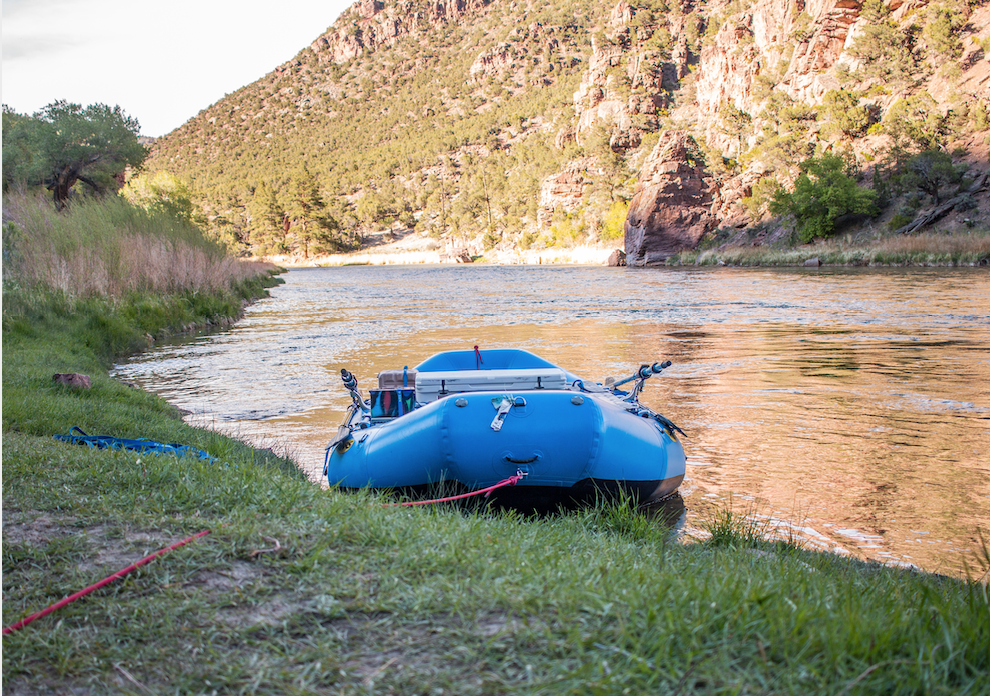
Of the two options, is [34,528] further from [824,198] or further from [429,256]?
[429,256]

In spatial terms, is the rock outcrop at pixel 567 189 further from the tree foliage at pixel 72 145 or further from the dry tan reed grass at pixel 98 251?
the dry tan reed grass at pixel 98 251

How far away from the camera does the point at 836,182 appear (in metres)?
41.9

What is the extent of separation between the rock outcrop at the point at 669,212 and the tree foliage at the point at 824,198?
7.67 metres

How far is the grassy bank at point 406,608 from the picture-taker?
1962 mm

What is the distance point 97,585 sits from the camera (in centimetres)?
249

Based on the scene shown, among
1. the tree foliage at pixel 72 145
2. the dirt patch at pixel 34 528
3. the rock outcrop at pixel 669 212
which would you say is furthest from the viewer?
the rock outcrop at pixel 669 212

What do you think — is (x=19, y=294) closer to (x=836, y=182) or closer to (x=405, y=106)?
(x=836, y=182)

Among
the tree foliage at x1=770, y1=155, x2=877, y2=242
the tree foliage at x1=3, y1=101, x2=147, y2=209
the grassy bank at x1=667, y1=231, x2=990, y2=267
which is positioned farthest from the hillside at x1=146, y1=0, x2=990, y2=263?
the tree foliage at x1=3, y1=101, x2=147, y2=209

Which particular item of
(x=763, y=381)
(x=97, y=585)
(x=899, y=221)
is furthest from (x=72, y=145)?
(x=899, y=221)

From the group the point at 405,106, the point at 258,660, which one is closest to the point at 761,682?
the point at 258,660

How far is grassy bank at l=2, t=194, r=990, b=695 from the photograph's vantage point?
196 cm

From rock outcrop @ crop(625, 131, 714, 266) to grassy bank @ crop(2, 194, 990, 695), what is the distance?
50.4m

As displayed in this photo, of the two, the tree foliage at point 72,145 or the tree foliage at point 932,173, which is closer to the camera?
the tree foliage at point 72,145

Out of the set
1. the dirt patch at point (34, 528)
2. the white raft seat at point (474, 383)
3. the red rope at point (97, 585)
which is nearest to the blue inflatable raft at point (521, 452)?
the white raft seat at point (474, 383)
